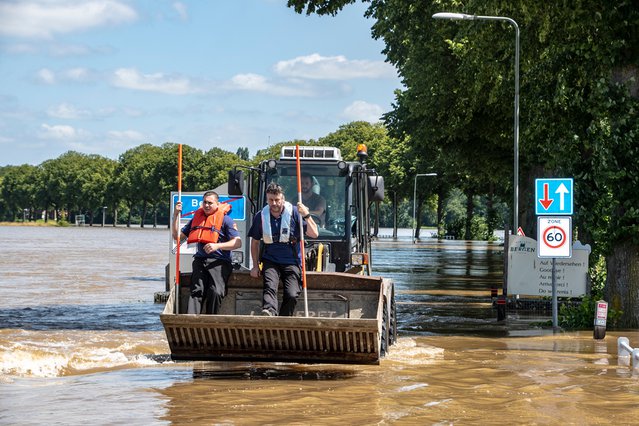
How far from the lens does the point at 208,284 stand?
1237 cm

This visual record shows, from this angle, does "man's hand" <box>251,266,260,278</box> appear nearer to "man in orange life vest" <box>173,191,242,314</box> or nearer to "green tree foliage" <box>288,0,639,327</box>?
"man in orange life vest" <box>173,191,242,314</box>

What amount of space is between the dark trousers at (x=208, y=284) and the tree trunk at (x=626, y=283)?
831 cm

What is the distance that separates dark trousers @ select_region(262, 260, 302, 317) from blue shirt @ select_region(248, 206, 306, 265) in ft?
0.25

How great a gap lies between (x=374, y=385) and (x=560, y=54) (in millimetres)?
9363

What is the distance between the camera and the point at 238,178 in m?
13.8

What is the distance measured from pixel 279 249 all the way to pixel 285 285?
409 millimetres

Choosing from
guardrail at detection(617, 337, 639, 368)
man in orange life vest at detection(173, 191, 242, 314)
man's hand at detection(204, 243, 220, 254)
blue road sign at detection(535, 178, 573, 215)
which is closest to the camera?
man's hand at detection(204, 243, 220, 254)

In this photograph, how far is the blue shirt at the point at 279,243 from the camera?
12086mm

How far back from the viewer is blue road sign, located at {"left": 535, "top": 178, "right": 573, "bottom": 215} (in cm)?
1719

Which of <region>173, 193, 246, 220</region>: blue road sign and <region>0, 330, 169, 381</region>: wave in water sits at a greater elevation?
<region>173, 193, 246, 220</region>: blue road sign

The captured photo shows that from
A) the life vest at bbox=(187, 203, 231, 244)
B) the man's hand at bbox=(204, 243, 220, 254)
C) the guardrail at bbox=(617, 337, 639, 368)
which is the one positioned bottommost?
the guardrail at bbox=(617, 337, 639, 368)

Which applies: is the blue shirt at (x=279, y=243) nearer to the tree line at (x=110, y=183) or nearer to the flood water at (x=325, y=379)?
the flood water at (x=325, y=379)

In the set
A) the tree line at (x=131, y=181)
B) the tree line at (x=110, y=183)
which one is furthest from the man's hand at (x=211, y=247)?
the tree line at (x=110, y=183)

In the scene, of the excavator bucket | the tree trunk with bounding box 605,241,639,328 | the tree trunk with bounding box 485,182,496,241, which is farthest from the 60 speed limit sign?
the tree trunk with bounding box 485,182,496,241
